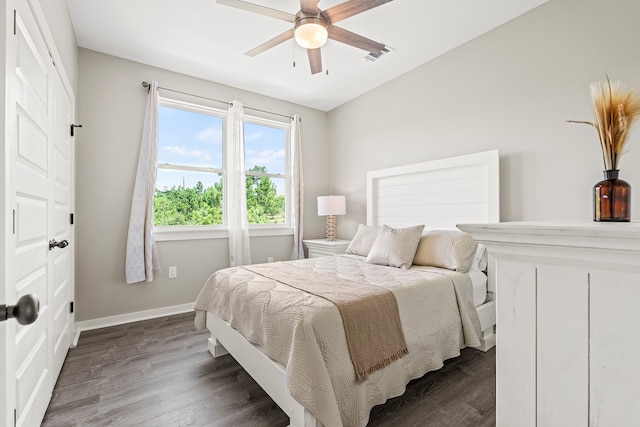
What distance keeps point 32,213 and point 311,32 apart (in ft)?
6.30

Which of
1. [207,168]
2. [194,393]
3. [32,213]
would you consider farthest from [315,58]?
[194,393]

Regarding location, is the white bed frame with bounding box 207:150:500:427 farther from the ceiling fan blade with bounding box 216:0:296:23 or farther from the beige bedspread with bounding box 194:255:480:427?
the ceiling fan blade with bounding box 216:0:296:23

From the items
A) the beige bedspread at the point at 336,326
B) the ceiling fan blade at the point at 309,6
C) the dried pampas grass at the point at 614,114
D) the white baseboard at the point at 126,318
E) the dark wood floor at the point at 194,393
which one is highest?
the ceiling fan blade at the point at 309,6

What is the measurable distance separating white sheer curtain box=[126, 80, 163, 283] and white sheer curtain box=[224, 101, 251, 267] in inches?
32.7

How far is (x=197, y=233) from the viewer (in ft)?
11.6

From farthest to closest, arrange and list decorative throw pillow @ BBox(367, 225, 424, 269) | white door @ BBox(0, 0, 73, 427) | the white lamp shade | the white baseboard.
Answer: the white lamp shade → the white baseboard → decorative throw pillow @ BBox(367, 225, 424, 269) → white door @ BBox(0, 0, 73, 427)

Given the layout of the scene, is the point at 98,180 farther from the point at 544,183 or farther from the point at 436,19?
the point at 544,183

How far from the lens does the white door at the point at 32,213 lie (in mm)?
1137

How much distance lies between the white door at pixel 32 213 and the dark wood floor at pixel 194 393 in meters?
0.21

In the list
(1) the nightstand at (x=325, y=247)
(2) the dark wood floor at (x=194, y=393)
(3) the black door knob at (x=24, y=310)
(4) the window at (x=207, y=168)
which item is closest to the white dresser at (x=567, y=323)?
(3) the black door knob at (x=24, y=310)

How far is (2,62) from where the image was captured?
3.51 ft

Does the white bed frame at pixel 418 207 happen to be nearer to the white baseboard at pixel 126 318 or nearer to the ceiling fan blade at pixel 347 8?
the white baseboard at pixel 126 318

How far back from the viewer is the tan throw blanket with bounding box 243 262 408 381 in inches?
59.9

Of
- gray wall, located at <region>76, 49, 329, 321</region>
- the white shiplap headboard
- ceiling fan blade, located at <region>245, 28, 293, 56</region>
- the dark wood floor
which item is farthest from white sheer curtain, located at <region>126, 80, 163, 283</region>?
the white shiplap headboard
